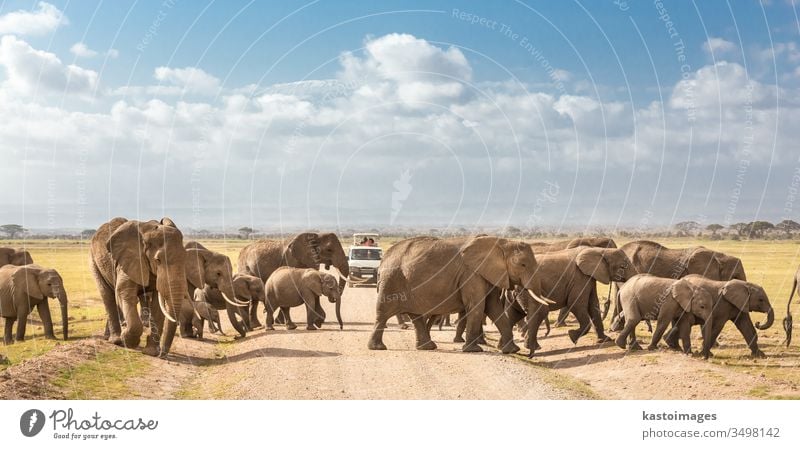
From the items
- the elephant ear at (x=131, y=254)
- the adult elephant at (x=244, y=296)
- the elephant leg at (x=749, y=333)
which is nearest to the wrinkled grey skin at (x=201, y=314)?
the adult elephant at (x=244, y=296)

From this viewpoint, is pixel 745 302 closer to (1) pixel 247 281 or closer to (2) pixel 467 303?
(2) pixel 467 303

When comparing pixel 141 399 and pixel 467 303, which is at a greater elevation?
pixel 467 303

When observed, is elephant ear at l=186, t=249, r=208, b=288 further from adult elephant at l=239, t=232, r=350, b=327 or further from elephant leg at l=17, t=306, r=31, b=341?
adult elephant at l=239, t=232, r=350, b=327

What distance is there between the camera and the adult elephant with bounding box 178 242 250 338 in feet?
96.1

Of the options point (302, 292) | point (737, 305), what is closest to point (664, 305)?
point (737, 305)

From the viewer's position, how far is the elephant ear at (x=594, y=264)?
3028cm

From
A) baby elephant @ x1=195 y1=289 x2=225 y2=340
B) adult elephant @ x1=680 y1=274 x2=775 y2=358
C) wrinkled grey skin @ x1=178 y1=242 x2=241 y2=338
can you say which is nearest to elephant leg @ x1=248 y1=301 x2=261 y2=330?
baby elephant @ x1=195 y1=289 x2=225 y2=340

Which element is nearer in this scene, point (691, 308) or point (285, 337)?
point (691, 308)

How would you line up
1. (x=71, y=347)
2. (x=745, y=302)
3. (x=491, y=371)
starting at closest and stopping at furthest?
(x=491, y=371) < (x=71, y=347) < (x=745, y=302)

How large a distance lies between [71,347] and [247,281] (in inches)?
417

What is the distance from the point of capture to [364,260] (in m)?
58.6

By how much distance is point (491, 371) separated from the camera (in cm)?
2178

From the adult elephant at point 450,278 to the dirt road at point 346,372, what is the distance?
120 centimetres

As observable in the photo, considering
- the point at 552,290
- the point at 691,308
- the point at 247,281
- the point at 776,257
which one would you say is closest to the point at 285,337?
the point at 247,281
